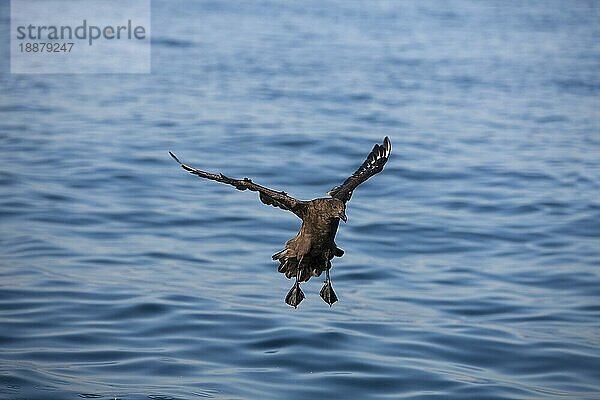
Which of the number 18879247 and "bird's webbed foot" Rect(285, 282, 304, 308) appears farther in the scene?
the number 18879247

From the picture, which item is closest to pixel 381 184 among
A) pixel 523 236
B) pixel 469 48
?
pixel 523 236

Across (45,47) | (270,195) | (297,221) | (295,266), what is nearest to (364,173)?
(295,266)

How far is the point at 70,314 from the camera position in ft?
41.8

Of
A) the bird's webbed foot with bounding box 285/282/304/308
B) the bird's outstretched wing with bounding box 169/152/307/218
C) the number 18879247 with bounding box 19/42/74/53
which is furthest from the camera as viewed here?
the number 18879247 with bounding box 19/42/74/53

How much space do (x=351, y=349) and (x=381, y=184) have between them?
7576mm

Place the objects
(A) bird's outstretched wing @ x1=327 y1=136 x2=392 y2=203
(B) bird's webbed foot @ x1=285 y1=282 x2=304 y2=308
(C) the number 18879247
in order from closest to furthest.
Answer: (B) bird's webbed foot @ x1=285 y1=282 x2=304 y2=308 → (A) bird's outstretched wing @ x1=327 y1=136 x2=392 y2=203 → (C) the number 18879247

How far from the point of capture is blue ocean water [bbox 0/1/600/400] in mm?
11602

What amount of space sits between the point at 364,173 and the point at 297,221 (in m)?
7.59

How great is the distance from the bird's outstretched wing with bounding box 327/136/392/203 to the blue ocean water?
244 centimetres
